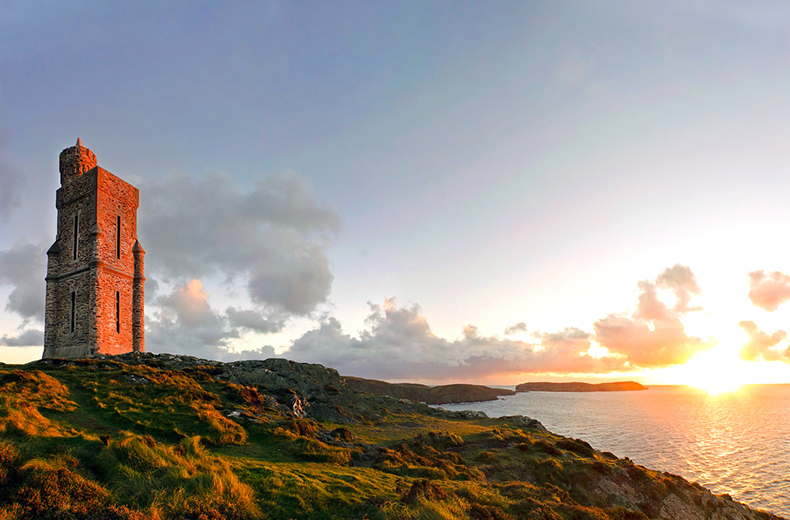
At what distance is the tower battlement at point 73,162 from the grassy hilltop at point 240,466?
19.7 metres

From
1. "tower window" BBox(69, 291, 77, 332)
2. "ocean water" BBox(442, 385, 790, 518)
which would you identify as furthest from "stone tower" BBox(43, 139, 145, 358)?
"ocean water" BBox(442, 385, 790, 518)

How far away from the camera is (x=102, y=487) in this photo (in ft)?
30.3

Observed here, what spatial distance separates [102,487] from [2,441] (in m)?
3.35

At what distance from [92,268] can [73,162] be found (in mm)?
12440

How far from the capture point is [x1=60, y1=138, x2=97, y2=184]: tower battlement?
127ft

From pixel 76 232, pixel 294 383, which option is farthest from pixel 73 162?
pixel 294 383

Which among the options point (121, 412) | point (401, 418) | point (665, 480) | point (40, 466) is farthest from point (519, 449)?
point (40, 466)

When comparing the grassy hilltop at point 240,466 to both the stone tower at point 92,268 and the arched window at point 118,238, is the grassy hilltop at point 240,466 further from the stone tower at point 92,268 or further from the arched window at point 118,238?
the arched window at point 118,238

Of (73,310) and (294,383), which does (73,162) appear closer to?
(73,310)

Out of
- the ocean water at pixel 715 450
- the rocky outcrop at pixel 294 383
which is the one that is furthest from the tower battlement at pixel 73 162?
the ocean water at pixel 715 450

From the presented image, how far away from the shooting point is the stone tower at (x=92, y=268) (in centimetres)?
3428

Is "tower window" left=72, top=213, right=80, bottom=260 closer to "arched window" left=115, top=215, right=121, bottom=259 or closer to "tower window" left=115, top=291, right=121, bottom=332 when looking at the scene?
"arched window" left=115, top=215, right=121, bottom=259

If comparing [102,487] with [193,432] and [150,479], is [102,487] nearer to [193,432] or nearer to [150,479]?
Result: [150,479]

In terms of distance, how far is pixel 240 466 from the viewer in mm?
13227
